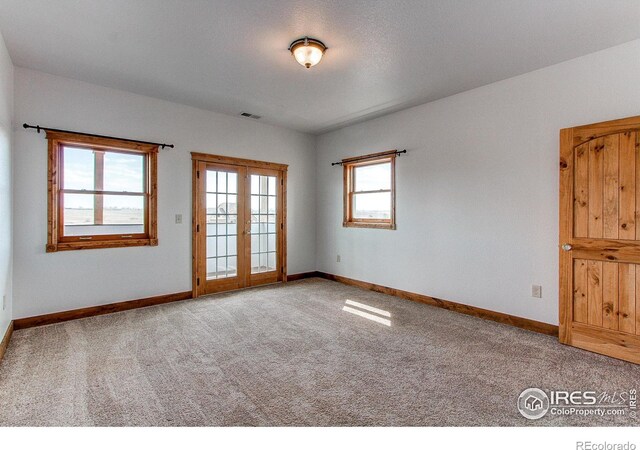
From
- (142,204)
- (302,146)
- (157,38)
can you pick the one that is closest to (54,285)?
(142,204)

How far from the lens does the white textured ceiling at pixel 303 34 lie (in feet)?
8.08

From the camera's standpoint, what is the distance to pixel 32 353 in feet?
9.43

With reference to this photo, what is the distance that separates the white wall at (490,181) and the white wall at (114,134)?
101 inches

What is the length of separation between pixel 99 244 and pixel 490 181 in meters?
4.88

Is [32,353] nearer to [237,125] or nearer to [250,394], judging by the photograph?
[250,394]

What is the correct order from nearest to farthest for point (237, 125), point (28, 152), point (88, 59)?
point (88, 59), point (28, 152), point (237, 125)

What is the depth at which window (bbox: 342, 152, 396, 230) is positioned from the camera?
16.8ft

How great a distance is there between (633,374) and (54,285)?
5702 millimetres

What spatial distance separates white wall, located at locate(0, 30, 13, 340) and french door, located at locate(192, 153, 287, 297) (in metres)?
2.00

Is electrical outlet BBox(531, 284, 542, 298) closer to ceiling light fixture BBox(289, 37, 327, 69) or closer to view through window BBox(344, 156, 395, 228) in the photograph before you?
view through window BBox(344, 156, 395, 228)

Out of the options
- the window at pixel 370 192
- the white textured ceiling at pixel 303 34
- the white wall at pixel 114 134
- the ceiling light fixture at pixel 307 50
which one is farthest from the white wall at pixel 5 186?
the window at pixel 370 192

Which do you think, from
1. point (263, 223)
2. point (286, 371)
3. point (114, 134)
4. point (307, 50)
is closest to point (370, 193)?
point (263, 223)

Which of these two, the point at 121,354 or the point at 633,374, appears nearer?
the point at 633,374

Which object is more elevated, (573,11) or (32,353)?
(573,11)
